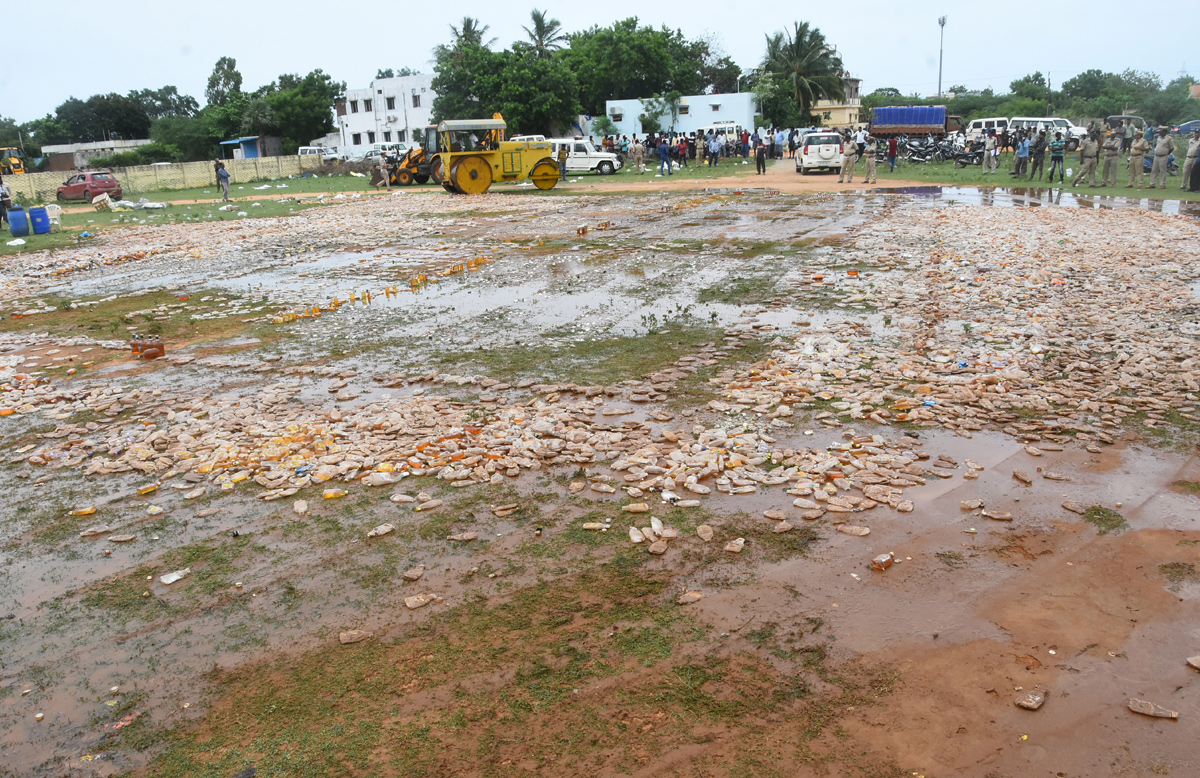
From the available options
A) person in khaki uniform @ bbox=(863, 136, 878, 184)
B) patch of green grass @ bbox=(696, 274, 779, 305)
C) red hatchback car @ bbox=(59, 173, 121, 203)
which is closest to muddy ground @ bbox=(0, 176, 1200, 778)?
patch of green grass @ bbox=(696, 274, 779, 305)

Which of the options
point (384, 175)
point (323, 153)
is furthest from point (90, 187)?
point (323, 153)

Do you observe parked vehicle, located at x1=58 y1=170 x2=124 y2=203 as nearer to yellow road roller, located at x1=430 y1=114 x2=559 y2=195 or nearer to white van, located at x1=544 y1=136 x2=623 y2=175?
yellow road roller, located at x1=430 y1=114 x2=559 y2=195

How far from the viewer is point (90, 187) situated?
35250 millimetres

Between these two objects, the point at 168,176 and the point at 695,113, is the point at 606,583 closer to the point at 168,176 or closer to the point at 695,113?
the point at 168,176

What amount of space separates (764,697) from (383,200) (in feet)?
90.3

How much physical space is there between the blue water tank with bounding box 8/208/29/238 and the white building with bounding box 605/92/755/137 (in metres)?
40.3

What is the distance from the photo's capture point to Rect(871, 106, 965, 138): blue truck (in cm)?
4059

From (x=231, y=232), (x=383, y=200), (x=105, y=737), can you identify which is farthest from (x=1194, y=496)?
(x=383, y=200)

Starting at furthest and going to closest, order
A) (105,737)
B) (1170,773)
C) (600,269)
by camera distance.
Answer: (600,269)
(105,737)
(1170,773)

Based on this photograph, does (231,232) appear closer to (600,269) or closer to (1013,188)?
(600,269)

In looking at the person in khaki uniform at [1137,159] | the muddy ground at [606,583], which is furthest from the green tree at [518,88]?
the muddy ground at [606,583]

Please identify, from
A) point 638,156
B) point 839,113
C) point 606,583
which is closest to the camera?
point 606,583

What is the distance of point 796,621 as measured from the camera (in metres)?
3.60

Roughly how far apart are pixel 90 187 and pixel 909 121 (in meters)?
39.8
